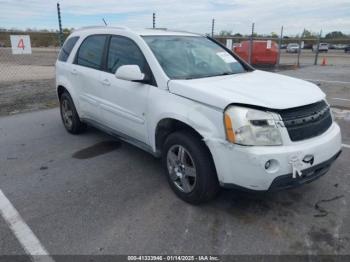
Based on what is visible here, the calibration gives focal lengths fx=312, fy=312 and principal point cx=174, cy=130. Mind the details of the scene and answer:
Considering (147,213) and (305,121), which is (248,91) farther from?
(147,213)

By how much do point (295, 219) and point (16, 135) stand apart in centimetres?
492

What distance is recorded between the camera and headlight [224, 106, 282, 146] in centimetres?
268

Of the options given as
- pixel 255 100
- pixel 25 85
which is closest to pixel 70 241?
pixel 255 100

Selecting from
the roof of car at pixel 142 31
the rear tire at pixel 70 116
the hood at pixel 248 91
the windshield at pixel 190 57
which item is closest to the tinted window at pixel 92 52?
the roof of car at pixel 142 31

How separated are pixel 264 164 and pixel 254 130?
0.30m

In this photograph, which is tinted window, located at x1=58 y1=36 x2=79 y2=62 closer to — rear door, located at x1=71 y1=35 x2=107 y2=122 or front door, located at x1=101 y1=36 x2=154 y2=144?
rear door, located at x1=71 y1=35 x2=107 y2=122

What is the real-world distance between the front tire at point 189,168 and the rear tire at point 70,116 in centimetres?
250

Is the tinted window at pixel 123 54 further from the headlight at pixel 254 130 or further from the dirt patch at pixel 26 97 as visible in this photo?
the dirt patch at pixel 26 97

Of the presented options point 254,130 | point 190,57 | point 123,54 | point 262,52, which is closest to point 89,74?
point 123,54

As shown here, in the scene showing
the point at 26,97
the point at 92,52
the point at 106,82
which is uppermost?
the point at 92,52

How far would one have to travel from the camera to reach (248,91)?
299 cm

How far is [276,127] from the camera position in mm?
2684

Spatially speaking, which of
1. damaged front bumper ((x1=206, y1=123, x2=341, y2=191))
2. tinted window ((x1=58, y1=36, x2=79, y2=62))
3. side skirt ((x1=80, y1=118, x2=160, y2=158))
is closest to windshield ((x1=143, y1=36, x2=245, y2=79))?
side skirt ((x1=80, y1=118, x2=160, y2=158))

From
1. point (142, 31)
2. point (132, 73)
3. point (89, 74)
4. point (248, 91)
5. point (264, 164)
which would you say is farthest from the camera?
point (89, 74)
